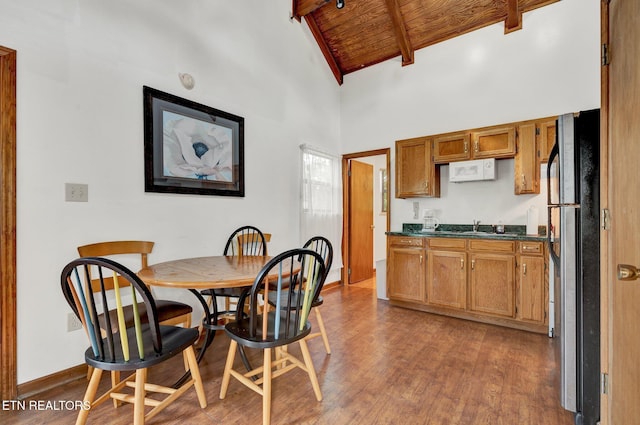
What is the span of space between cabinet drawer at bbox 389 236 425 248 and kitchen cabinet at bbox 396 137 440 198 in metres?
0.63

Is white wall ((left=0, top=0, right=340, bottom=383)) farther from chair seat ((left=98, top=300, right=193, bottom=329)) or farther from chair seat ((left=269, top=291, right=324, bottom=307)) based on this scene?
chair seat ((left=269, top=291, right=324, bottom=307))

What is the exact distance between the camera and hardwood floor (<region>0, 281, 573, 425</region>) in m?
1.69

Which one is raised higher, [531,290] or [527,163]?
[527,163]

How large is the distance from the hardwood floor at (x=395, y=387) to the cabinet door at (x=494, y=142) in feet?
6.05

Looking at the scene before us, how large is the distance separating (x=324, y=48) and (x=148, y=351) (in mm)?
4511

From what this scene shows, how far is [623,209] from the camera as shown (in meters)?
1.11

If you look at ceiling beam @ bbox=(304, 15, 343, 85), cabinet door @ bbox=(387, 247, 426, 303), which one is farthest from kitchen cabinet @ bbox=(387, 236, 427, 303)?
ceiling beam @ bbox=(304, 15, 343, 85)

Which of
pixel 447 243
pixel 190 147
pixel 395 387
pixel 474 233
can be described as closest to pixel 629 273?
pixel 395 387

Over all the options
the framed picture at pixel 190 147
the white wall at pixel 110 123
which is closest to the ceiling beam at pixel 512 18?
the white wall at pixel 110 123

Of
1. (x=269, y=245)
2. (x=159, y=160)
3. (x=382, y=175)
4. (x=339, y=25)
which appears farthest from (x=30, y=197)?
(x=382, y=175)

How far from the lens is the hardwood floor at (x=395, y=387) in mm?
1688

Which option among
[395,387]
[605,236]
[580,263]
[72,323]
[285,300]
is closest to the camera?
[605,236]

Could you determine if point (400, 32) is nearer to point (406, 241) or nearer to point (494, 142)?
point (494, 142)

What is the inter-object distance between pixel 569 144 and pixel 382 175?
4.44 m
